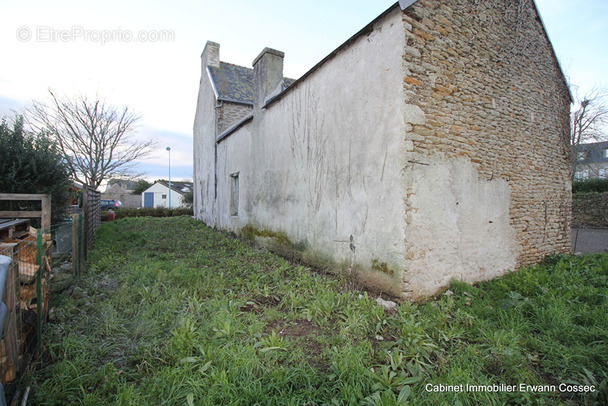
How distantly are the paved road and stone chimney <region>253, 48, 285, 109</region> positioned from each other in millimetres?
10391

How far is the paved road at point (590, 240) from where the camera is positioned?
9392 mm

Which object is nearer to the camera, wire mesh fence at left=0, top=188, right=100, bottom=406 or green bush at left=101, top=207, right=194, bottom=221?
wire mesh fence at left=0, top=188, right=100, bottom=406

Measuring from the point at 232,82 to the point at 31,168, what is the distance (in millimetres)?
9046

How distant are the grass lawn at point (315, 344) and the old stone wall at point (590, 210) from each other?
12.4 meters

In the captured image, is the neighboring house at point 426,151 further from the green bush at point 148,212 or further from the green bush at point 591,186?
the green bush at point 148,212

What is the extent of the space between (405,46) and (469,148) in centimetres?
213

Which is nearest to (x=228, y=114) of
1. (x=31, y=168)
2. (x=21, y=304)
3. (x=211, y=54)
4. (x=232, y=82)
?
(x=232, y=82)

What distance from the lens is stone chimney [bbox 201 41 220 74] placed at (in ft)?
46.7

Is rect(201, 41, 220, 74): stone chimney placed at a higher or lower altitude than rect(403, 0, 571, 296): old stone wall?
higher

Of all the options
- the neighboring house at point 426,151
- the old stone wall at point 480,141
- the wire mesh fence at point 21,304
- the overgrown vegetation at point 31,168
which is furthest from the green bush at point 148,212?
the old stone wall at point 480,141

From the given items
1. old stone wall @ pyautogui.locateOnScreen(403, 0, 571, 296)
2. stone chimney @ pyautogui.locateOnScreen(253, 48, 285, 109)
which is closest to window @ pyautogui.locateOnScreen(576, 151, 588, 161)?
old stone wall @ pyautogui.locateOnScreen(403, 0, 571, 296)

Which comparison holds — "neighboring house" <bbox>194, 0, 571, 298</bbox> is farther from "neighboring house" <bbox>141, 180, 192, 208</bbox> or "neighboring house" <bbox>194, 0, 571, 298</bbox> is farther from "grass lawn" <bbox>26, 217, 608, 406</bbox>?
"neighboring house" <bbox>141, 180, 192, 208</bbox>

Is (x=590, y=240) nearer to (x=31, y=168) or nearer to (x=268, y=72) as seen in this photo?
(x=268, y=72)

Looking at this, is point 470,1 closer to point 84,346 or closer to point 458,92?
point 458,92
